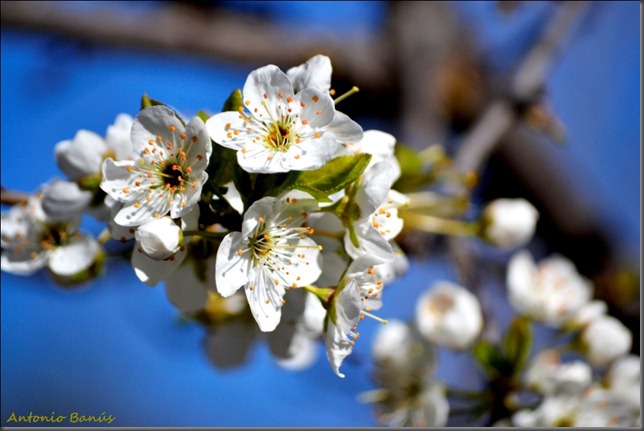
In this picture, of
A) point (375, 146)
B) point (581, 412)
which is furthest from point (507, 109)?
point (375, 146)

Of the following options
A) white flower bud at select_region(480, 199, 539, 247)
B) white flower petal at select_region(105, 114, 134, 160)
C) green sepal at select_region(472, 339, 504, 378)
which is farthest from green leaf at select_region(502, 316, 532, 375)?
white flower petal at select_region(105, 114, 134, 160)

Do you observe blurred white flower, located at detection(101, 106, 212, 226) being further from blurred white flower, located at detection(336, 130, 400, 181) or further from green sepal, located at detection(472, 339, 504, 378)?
Answer: green sepal, located at detection(472, 339, 504, 378)

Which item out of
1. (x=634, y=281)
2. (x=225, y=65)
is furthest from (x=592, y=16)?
(x=225, y=65)

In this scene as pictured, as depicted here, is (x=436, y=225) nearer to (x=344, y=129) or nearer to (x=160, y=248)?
(x=344, y=129)

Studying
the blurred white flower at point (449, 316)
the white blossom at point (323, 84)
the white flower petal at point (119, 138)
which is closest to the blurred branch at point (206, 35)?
the white flower petal at point (119, 138)

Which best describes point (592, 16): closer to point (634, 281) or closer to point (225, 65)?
point (634, 281)
